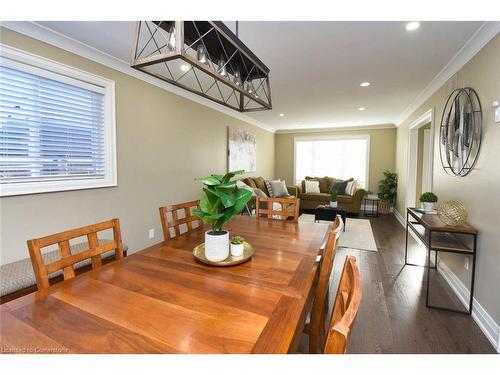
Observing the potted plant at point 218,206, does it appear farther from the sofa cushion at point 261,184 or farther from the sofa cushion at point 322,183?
the sofa cushion at point 322,183

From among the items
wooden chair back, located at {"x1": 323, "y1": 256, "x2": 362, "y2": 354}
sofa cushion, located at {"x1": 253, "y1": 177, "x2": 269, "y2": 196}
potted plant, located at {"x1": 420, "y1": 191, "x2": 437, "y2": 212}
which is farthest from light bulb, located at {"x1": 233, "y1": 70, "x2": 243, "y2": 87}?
sofa cushion, located at {"x1": 253, "y1": 177, "x2": 269, "y2": 196}

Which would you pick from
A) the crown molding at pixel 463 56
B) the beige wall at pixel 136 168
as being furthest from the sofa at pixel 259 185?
the crown molding at pixel 463 56

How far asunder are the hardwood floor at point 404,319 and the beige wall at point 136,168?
2484mm

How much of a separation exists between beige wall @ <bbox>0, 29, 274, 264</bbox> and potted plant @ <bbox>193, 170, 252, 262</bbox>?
186 centimetres

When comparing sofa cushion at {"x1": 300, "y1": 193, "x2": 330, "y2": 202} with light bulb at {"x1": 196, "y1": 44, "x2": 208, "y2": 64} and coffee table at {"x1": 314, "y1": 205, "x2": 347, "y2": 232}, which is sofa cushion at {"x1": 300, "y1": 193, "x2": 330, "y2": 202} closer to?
coffee table at {"x1": 314, "y1": 205, "x2": 347, "y2": 232}

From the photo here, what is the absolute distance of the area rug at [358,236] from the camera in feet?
12.2

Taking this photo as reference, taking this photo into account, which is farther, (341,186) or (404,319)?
(341,186)

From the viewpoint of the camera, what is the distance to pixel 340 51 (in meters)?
2.45

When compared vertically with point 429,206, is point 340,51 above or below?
above

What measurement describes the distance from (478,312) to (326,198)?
438cm

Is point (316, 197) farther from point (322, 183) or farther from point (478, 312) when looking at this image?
point (478, 312)

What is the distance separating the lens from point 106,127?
8.71 ft

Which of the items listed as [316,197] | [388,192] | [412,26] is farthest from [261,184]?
[412,26]
